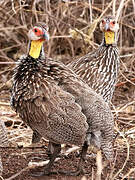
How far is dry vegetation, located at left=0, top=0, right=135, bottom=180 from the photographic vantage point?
5957 millimetres

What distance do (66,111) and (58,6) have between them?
3.21 meters

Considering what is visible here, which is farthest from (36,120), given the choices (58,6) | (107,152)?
(58,6)

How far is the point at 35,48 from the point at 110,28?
3.94 feet

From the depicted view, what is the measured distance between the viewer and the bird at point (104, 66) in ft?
16.2

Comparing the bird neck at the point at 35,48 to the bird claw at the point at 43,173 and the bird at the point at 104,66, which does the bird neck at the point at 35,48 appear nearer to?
the bird at the point at 104,66

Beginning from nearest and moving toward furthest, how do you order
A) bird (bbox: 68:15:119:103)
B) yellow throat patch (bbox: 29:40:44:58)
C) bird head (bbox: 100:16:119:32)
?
yellow throat patch (bbox: 29:40:44:58), bird (bbox: 68:15:119:103), bird head (bbox: 100:16:119:32)

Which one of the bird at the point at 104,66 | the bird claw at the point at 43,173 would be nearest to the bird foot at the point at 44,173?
the bird claw at the point at 43,173

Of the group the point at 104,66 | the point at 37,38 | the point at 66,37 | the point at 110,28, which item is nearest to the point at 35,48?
the point at 37,38

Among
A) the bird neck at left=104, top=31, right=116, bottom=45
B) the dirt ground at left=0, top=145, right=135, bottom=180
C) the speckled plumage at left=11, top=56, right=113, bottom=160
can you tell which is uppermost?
the bird neck at left=104, top=31, right=116, bottom=45

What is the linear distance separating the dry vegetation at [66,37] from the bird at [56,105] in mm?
1311

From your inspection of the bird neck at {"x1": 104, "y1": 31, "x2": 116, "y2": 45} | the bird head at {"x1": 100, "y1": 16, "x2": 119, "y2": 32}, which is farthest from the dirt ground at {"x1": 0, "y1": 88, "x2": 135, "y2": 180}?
the bird head at {"x1": 100, "y1": 16, "x2": 119, "y2": 32}

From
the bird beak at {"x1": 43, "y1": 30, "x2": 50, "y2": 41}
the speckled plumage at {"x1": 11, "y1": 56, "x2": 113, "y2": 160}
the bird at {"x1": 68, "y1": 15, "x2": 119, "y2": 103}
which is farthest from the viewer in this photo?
the bird at {"x1": 68, "y1": 15, "x2": 119, "y2": 103}

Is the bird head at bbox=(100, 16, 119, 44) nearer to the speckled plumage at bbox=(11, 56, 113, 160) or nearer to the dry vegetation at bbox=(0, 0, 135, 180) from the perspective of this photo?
the dry vegetation at bbox=(0, 0, 135, 180)

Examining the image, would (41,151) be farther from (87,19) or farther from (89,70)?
(87,19)
